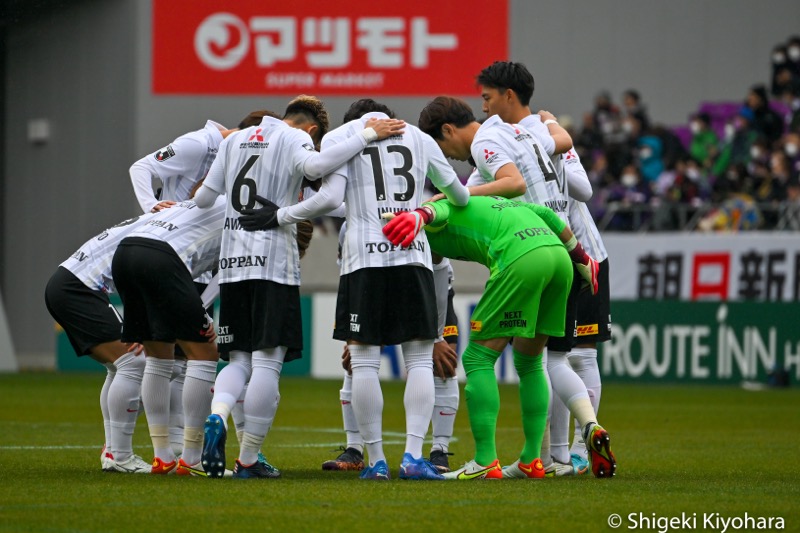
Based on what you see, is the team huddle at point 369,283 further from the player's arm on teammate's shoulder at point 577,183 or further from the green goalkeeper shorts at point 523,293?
the player's arm on teammate's shoulder at point 577,183

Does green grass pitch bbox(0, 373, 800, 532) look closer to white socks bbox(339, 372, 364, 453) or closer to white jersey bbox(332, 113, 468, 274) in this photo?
white socks bbox(339, 372, 364, 453)

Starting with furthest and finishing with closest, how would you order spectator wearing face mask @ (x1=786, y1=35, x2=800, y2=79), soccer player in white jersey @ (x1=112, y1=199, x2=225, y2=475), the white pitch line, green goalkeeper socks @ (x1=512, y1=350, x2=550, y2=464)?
1. spectator wearing face mask @ (x1=786, y1=35, x2=800, y2=79)
2. the white pitch line
3. soccer player in white jersey @ (x1=112, y1=199, x2=225, y2=475)
4. green goalkeeper socks @ (x1=512, y1=350, x2=550, y2=464)

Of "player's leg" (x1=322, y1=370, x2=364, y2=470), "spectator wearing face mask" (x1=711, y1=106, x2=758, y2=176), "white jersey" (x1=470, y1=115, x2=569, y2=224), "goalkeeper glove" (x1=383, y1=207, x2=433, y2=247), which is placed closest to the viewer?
"goalkeeper glove" (x1=383, y1=207, x2=433, y2=247)

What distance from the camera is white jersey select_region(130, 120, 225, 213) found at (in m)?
8.56

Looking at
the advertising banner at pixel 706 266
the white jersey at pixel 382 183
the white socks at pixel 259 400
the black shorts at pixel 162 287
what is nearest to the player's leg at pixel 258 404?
the white socks at pixel 259 400

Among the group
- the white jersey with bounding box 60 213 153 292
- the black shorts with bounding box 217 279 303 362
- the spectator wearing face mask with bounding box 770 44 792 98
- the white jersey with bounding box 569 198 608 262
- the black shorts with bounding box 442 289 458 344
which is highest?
the spectator wearing face mask with bounding box 770 44 792 98

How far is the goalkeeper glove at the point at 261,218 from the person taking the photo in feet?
24.1

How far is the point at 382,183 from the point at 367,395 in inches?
44.1

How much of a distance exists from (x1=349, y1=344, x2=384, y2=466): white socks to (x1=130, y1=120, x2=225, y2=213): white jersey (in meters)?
2.00

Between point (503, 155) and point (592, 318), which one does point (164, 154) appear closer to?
point (503, 155)

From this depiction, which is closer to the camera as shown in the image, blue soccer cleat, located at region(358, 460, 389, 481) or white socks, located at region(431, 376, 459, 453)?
blue soccer cleat, located at region(358, 460, 389, 481)

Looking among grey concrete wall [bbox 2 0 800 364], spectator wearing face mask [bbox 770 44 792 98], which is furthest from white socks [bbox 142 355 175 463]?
grey concrete wall [bbox 2 0 800 364]

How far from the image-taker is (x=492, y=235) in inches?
290

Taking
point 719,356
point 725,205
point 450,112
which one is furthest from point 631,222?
point 450,112
